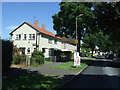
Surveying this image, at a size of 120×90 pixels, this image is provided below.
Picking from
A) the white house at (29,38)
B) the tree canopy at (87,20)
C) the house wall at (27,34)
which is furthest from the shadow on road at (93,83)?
the house wall at (27,34)

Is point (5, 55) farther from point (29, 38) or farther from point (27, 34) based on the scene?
point (27, 34)

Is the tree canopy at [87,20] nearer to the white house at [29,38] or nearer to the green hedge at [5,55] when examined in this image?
the white house at [29,38]

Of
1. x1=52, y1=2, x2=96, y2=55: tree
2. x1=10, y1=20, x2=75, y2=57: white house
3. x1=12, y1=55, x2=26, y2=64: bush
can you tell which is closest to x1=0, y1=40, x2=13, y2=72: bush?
x1=12, y1=55, x2=26, y2=64: bush

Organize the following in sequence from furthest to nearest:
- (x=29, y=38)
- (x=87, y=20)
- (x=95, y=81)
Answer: (x=29, y=38)
(x=87, y=20)
(x=95, y=81)

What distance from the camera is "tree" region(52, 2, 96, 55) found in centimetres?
3294

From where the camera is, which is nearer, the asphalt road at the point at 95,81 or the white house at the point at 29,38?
the asphalt road at the point at 95,81

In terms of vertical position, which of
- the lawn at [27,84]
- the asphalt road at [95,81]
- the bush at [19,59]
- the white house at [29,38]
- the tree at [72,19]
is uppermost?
the tree at [72,19]

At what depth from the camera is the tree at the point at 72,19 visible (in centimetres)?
3294

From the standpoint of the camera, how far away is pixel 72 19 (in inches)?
1331

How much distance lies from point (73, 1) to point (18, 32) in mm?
14544

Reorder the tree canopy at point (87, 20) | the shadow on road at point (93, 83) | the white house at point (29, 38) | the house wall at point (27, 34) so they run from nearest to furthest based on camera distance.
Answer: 1. the shadow on road at point (93, 83)
2. the tree canopy at point (87, 20)
3. the white house at point (29, 38)
4. the house wall at point (27, 34)

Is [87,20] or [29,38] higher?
[87,20]

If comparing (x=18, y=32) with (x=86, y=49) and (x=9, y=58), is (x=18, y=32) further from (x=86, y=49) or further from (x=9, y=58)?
(x=86, y=49)

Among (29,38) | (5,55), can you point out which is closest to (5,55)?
(5,55)
